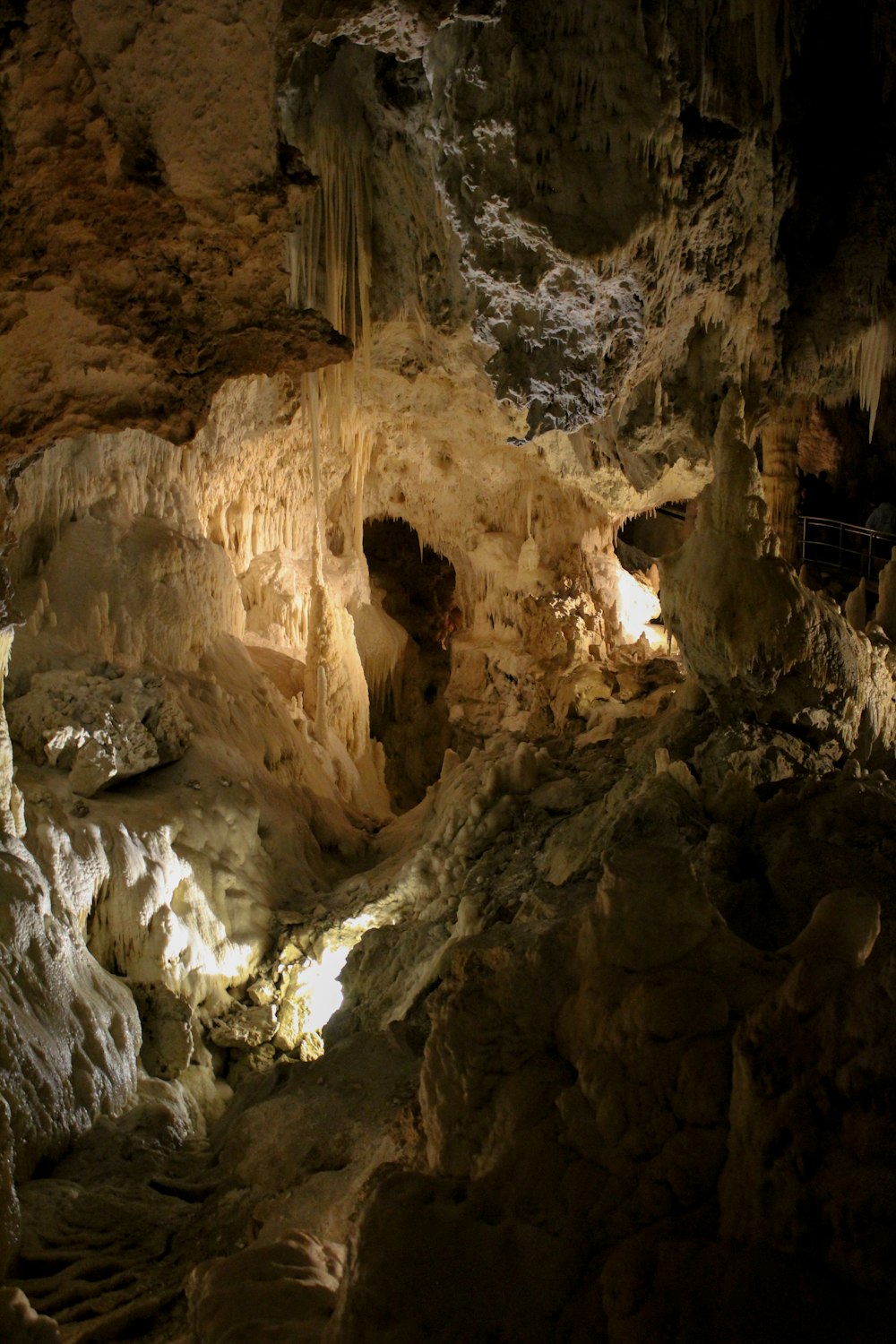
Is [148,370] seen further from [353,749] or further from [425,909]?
[353,749]

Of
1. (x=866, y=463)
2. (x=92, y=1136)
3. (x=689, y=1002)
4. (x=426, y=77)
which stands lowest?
(x=92, y=1136)

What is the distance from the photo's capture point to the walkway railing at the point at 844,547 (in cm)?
Result: 1380

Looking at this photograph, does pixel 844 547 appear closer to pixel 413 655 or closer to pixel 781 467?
pixel 781 467

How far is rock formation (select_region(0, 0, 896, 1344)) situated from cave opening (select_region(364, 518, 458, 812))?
286 centimetres

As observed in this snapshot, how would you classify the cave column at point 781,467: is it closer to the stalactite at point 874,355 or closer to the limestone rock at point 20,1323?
the stalactite at point 874,355

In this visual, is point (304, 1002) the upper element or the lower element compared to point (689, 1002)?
lower

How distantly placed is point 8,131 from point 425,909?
19.5 feet

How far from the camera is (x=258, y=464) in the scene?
11.2m

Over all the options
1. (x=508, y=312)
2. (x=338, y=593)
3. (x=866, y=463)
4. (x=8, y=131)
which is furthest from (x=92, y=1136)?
(x=866, y=463)

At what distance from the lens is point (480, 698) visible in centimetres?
1470

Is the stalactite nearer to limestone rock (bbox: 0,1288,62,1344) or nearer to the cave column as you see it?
the cave column

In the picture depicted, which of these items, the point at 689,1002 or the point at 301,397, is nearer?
the point at 689,1002

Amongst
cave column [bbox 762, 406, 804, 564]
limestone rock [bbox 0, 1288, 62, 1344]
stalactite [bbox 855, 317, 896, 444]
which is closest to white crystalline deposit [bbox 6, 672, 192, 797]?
limestone rock [bbox 0, 1288, 62, 1344]

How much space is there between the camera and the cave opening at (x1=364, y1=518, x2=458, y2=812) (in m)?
17.0
